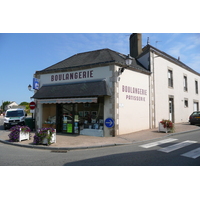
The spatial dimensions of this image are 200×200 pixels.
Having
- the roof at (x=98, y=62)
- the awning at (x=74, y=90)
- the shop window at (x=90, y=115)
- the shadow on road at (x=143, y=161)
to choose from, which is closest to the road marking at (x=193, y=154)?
the shadow on road at (x=143, y=161)

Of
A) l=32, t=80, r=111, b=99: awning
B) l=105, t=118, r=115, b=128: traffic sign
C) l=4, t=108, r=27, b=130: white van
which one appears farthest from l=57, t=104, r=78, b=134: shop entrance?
l=4, t=108, r=27, b=130: white van

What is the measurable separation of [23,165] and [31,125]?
8.15 metres

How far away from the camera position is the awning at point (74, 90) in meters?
9.36

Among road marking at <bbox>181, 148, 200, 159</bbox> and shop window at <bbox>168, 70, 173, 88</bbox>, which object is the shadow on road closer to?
Result: road marking at <bbox>181, 148, 200, 159</bbox>

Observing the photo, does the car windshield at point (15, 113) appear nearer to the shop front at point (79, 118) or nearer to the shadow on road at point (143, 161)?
the shop front at point (79, 118)

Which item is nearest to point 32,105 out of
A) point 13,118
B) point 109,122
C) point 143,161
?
point 13,118

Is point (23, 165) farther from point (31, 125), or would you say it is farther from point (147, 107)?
point (147, 107)

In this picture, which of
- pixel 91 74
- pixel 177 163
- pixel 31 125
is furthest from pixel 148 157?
pixel 31 125

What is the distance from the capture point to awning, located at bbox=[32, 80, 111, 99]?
936 centimetres

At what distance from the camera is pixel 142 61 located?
13789 mm

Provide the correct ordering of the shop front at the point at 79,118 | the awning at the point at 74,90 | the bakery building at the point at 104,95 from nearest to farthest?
the awning at the point at 74,90 < the bakery building at the point at 104,95 < the shop front at the point at 79,118

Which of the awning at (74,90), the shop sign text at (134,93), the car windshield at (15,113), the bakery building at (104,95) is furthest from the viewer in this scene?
the car windshield at (15,113)

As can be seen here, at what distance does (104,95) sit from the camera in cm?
939

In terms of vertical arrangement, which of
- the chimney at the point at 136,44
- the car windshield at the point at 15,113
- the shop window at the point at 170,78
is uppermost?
the chimney at the point at 136,44
